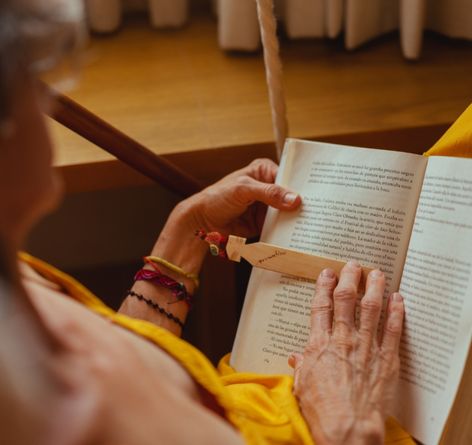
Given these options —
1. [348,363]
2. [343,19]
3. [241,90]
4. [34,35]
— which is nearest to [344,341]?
[348,363]

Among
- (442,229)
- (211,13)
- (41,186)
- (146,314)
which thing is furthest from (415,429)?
(211,13)

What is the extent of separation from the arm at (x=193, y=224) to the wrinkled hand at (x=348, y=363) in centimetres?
19

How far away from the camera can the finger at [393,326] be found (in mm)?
823

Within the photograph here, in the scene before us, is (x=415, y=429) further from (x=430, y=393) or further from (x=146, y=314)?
(x=146, y=314)

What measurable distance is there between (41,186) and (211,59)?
964mm

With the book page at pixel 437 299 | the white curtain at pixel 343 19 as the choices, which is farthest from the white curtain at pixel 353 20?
the book page at pixel 437 299

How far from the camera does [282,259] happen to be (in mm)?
915

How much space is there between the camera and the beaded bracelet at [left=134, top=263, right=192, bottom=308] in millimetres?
987

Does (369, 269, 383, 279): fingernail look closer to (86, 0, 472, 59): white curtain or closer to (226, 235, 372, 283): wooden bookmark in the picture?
(226, 235, 372, 283): wooden bookmark

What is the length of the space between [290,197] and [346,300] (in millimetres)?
169

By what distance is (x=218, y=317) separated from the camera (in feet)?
4.47

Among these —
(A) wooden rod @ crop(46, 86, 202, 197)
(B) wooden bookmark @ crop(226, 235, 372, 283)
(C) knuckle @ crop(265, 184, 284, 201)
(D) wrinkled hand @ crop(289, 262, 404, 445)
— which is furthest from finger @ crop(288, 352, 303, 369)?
(A) wooden rod @ crop(46, 86, 202, 197)

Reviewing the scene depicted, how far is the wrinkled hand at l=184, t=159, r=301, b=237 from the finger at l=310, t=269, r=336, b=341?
4.7 inches

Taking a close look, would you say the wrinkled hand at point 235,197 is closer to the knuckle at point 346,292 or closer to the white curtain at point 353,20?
the knuckle at point 346,292
